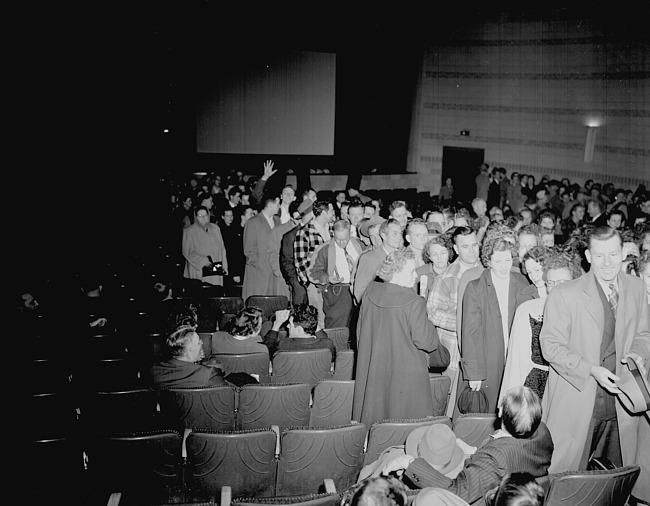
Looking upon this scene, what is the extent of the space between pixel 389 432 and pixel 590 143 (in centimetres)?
1428

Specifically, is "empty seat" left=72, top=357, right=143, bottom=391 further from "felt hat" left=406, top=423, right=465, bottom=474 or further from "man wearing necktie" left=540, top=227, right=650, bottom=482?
"man wearing necktie" left=540, top=227, right=650, bottom=482

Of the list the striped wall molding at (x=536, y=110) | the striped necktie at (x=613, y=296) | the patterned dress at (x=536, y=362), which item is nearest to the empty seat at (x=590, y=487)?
the striped necktie at (x=613, y=296)

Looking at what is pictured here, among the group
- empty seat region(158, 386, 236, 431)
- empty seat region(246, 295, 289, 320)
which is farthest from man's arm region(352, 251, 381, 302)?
empty seat region(158, 386, 236, 431)

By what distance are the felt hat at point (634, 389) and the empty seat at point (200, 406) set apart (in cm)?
255

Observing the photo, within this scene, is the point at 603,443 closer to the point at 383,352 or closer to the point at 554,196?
the point at 383,352

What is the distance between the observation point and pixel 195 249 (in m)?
8.80

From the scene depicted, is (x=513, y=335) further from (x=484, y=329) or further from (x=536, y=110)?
(x=536, y=110)

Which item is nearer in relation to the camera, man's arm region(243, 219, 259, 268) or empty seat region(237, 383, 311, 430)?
empty seat region(237, 383, 311, 430)

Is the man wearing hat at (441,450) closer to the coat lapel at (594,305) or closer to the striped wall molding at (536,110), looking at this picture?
the coat lapel at (594,305)

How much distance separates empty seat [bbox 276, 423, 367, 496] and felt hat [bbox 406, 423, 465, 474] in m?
Result: 0.79

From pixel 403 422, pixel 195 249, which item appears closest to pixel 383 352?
pixel 403 422

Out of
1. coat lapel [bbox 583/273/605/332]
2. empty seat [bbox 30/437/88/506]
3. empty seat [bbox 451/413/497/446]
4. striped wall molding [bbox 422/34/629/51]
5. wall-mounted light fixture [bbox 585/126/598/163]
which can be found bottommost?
empty seat [bbox 30/437/88/506]

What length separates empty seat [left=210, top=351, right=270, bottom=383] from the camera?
5.11m

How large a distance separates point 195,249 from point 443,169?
545 inches
